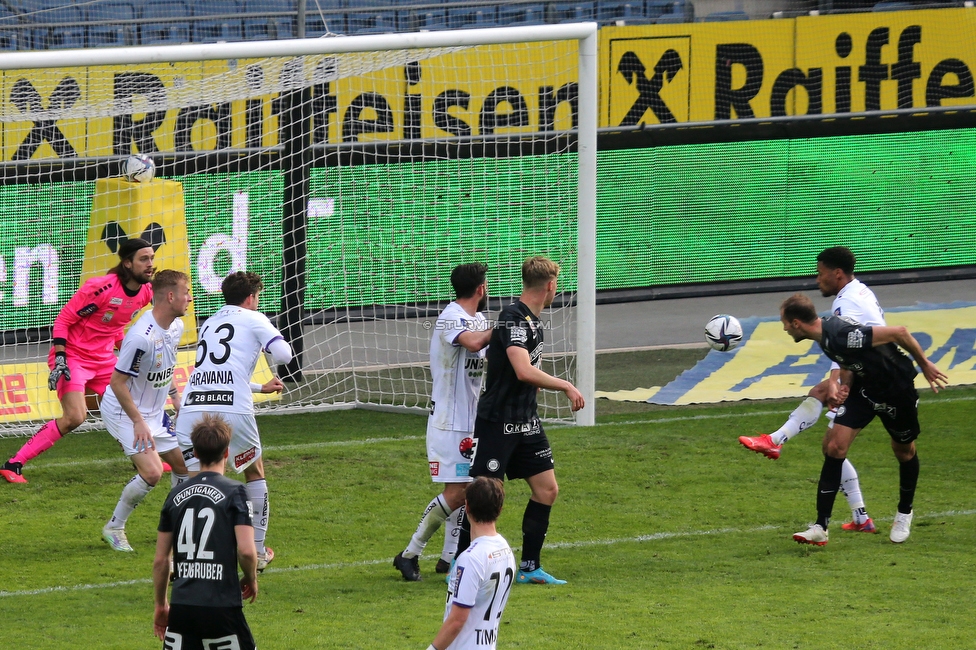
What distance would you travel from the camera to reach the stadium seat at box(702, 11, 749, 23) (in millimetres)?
18406

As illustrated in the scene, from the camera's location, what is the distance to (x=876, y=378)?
7.80 m

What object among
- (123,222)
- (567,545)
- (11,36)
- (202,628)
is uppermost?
(11,36)

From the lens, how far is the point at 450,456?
283 inches

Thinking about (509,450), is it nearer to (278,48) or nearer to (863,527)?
(863,527)

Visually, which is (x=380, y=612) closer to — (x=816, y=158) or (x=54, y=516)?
(x=54, y=516)

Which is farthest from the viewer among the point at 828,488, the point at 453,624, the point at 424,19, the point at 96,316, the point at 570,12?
the point at 570,12

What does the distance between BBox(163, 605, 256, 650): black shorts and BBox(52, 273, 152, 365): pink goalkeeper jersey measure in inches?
189

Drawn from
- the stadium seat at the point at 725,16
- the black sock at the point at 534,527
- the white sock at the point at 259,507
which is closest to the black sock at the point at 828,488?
the black sock at the point at 534,527

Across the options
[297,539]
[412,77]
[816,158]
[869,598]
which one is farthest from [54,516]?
[816,158]

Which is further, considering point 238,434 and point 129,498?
point 129,498

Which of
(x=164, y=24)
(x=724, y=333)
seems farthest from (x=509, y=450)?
(x=164, y=24)

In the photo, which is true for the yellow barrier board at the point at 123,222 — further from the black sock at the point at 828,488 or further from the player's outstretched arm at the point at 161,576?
the player's outstretched arm at the point at 161,576

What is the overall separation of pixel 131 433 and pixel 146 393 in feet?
0.98

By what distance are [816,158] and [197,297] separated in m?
8.73
